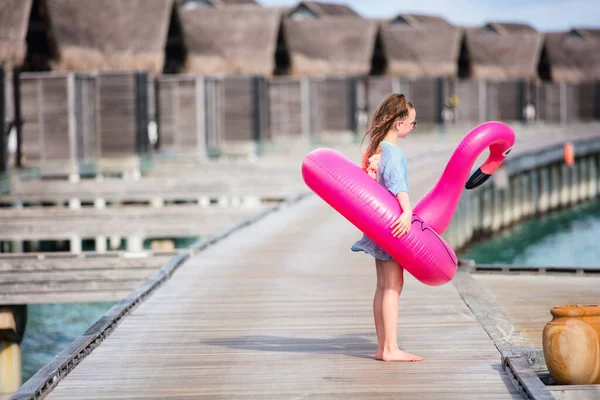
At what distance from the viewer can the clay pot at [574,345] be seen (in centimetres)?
693

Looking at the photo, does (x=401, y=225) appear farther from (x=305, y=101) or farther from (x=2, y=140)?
(x=305, y=101)

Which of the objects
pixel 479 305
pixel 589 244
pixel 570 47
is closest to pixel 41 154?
pixel 589 244

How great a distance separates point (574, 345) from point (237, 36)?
139 ft

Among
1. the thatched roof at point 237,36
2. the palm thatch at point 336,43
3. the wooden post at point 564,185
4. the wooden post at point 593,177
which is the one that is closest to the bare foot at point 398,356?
the thatched roof at point 237,36

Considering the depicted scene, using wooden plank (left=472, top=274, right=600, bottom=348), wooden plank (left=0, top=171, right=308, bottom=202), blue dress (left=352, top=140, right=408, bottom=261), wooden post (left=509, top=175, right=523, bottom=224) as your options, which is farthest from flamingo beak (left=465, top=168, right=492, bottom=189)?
wooden post (left=509, top=175, right=523, bottom=224)

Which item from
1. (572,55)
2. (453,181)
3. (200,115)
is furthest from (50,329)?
(572,55)

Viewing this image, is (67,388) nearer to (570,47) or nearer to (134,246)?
(134,246)

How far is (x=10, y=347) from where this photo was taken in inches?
561

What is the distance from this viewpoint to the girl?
7.56 m

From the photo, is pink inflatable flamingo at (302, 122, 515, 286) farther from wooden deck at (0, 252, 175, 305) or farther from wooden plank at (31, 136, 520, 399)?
wooden deck at (0, 252, 175, 305)

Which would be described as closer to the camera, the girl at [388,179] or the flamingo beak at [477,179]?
the girl at [388,179]

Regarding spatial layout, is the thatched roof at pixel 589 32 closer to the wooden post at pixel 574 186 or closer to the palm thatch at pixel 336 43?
the palm thatch at pixel 336 43

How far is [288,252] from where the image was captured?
14953 millimetres

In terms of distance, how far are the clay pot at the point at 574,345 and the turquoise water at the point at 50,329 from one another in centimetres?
1195
